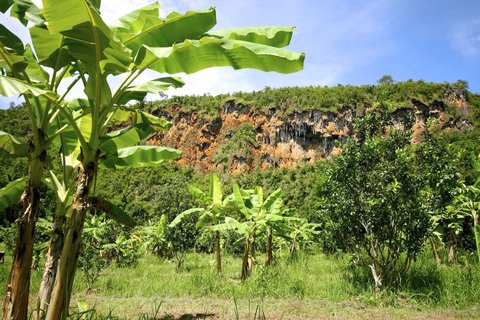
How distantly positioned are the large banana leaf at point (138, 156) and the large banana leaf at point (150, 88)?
2.86 feet

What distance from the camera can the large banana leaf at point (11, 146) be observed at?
3652 mm

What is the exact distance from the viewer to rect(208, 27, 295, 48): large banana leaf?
3652 millimetres

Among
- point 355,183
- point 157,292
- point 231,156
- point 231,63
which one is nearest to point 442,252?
point 355,183

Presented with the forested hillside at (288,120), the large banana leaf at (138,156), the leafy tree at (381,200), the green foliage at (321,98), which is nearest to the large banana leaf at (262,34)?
the large banana leaf at (138,156)

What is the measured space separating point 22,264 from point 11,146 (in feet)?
4.75

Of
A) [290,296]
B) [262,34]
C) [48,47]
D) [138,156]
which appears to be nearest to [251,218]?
[290,296]

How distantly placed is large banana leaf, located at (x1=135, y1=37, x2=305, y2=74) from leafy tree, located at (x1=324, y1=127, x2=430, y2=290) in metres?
4.83

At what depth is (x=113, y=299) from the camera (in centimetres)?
762

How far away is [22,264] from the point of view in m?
3.00

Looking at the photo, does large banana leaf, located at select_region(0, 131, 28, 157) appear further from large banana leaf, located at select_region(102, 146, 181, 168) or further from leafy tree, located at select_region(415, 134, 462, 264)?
leafy tree, located at select_region(415, 134, 462, 264)

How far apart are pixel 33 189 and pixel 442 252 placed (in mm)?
14025

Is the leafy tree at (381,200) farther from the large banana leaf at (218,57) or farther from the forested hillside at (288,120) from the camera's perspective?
the forested hillside at (288,120)

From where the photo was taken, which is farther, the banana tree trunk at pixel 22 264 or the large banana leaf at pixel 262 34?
the large banana leaf at pixel 262 34

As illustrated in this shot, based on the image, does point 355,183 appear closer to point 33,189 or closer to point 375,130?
point 375,130
